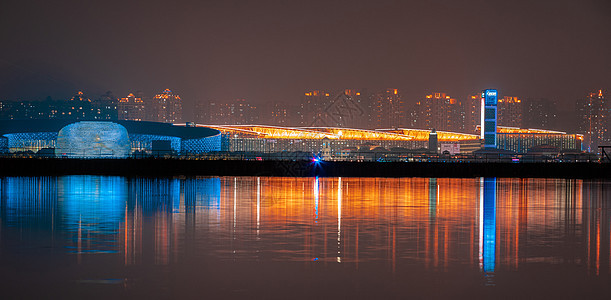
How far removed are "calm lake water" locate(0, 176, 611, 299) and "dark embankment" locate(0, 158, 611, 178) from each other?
120 ft

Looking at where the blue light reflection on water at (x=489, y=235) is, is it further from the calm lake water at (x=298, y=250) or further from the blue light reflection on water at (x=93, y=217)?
the blue light reflection on water at (x=93, y=217)

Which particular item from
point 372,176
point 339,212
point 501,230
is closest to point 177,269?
point 501,230

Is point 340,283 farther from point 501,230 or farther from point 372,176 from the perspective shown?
point 372,176

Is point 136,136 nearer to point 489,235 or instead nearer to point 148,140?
point 148,140

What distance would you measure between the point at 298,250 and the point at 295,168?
55216 millimetres

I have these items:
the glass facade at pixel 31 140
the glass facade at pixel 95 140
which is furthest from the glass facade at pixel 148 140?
the glass facade at pixel 95 140

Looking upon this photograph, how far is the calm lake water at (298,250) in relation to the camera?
15.7 meters

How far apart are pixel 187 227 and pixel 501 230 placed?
10612mm

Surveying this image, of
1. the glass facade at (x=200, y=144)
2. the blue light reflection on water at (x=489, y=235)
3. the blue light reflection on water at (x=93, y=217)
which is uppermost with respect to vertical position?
the glass facade at (x=200, y=144)

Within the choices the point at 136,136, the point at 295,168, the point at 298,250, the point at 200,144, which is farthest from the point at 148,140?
the point at 298,250

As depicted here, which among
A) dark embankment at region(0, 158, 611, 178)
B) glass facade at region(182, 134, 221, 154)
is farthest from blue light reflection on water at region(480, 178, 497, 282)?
glass facade at region(182, 134, 221, 154)

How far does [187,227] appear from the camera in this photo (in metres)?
25.4

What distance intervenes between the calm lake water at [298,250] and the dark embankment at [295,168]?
3654 cm

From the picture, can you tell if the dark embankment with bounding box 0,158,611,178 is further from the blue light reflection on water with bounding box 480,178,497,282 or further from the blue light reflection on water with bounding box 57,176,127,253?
the blue light reflection on water with bounding box 480,178,497,282
